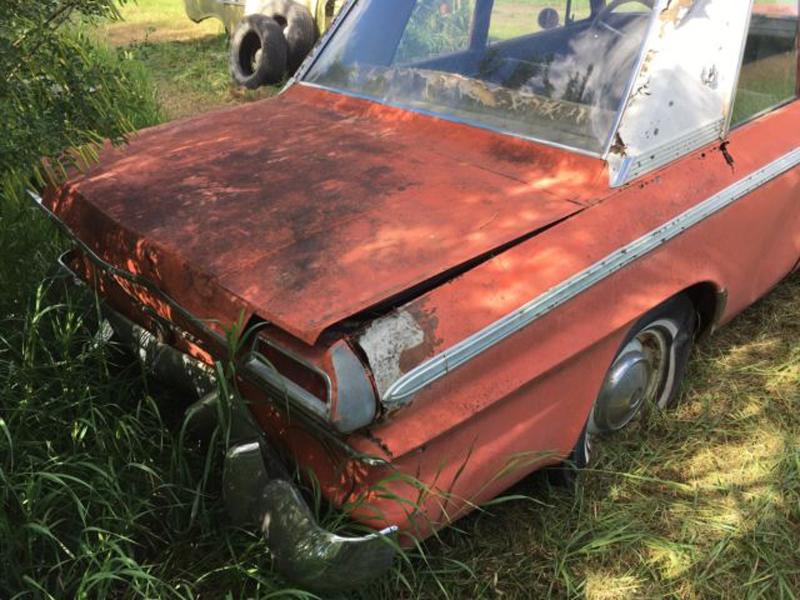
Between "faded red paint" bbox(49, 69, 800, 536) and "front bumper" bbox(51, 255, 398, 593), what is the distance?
61 millimetres

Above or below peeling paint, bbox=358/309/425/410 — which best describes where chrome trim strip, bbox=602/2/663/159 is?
above

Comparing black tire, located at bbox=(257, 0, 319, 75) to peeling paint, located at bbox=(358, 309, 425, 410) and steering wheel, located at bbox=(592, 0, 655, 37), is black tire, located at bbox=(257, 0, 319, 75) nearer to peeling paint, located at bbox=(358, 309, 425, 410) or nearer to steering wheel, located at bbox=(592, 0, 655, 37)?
steering wheel, located at bbox=(592, 0, 655, 37)

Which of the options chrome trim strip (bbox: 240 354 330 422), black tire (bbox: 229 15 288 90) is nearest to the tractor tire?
black tire (bbox: 229 15 288 90)

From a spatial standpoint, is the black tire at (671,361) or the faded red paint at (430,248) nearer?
the faded red paint at (430,248)

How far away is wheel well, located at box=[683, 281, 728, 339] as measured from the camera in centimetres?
248

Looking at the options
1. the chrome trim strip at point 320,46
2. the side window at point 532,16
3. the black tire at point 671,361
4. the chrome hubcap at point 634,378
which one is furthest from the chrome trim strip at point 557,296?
the chrome trim strip at point 320,46

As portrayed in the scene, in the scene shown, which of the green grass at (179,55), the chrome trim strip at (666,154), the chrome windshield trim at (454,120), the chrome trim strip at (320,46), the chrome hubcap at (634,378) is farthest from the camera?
the green grass at (179,55)

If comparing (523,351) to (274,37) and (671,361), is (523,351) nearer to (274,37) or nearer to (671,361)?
(671,361)

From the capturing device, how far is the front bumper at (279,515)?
5.41 ft

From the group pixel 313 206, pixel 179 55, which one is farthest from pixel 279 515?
pixel 179 55

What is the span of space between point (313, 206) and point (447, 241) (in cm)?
42

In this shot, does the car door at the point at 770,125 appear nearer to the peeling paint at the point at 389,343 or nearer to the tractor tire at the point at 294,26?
the peeling paint at the point at 389,343

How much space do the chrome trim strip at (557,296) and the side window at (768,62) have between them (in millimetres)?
287

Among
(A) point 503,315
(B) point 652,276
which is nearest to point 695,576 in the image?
(B) point 652,276
